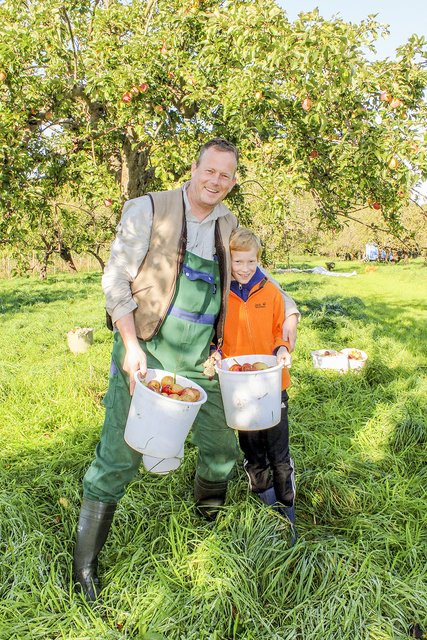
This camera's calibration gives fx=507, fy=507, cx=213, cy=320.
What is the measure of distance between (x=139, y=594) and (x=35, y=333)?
716cm

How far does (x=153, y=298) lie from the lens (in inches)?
87.4

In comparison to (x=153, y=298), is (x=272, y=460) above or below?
below

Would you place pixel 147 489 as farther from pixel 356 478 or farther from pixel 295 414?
pixel 295 414

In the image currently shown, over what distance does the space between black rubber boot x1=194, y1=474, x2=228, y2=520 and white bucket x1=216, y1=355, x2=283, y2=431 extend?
44cm

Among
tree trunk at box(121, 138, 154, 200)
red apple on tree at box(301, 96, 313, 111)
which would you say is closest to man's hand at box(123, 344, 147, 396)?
red apple on tree at box(301, 96, 313, 111)

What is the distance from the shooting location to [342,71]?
3.26m

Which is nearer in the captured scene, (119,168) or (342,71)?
(342,71)

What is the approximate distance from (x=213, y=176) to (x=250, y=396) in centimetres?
99

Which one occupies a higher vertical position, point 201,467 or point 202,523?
point 201,467

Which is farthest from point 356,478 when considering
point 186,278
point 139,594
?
point 186,278

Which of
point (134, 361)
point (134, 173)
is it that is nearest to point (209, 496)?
point (134, 361)

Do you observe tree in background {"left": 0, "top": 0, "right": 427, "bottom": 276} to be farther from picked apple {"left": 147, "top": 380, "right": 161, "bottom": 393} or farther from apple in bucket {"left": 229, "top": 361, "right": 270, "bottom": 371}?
picked apple {"left": 147, "top": 380, "right": 161, "bottom": 393}

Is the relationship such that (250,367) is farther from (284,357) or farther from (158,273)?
(158,273)

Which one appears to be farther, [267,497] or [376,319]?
[376,319]
